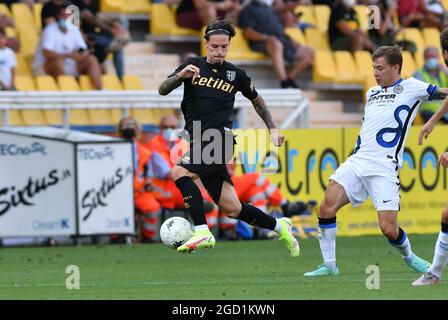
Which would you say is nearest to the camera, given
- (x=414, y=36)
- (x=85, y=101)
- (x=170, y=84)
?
(x=170, y=84)

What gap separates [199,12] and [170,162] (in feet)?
15.3

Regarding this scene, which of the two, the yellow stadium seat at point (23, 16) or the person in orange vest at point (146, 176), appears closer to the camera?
the person in orange vest at point (146, 176)

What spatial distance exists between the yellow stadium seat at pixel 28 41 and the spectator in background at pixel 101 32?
2.56ft

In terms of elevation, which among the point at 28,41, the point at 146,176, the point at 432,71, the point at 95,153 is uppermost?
the point at 28,41

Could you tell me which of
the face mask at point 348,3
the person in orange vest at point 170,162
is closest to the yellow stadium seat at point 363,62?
the face mask at point 348,3

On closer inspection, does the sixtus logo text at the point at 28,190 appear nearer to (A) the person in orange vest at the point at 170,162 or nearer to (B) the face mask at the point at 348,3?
(A) the person in orange vest at the point at 170,162

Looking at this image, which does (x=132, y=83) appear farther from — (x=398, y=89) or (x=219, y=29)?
(x=398, y=89)

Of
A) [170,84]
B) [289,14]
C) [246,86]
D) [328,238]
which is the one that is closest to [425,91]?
[328,238]

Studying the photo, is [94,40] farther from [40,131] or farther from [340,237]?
[340,237]

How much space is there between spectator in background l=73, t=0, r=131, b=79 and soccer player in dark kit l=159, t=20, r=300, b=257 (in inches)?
332

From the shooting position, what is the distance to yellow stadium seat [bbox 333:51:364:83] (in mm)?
23531

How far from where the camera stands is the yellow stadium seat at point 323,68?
23.4 metres

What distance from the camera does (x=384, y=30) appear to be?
2456 centimetres

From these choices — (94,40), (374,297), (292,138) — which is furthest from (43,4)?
(374,297)
